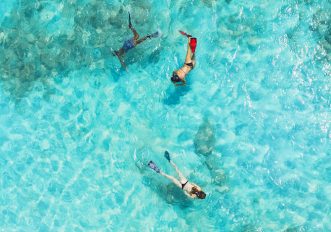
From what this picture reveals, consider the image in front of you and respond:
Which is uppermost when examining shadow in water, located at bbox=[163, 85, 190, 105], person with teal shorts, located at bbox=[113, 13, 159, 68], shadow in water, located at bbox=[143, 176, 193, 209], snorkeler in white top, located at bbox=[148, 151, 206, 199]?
person with teal shorts, located at bbox=[113, 13, 159, 68]

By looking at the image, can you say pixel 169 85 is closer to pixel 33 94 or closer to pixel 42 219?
pixel 33 94

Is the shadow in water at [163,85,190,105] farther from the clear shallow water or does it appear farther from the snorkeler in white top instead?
the snorkeler in white top

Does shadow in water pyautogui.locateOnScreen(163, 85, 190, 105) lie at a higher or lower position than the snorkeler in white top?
higher

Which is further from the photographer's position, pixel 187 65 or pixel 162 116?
pixel 162 116

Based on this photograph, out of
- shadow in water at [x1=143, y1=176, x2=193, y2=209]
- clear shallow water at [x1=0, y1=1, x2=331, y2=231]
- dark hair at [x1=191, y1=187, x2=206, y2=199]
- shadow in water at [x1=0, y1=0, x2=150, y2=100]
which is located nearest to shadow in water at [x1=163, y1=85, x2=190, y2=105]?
clear shallow water at [x1=0, y1=1, x2=331, y2=231]

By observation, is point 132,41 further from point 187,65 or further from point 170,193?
point 170,193

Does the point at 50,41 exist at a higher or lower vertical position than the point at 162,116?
higher

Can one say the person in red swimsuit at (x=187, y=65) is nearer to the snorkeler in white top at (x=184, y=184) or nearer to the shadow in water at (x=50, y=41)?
the shadow in water at (x=50, y=41)

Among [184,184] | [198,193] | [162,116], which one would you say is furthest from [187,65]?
[198,193]
